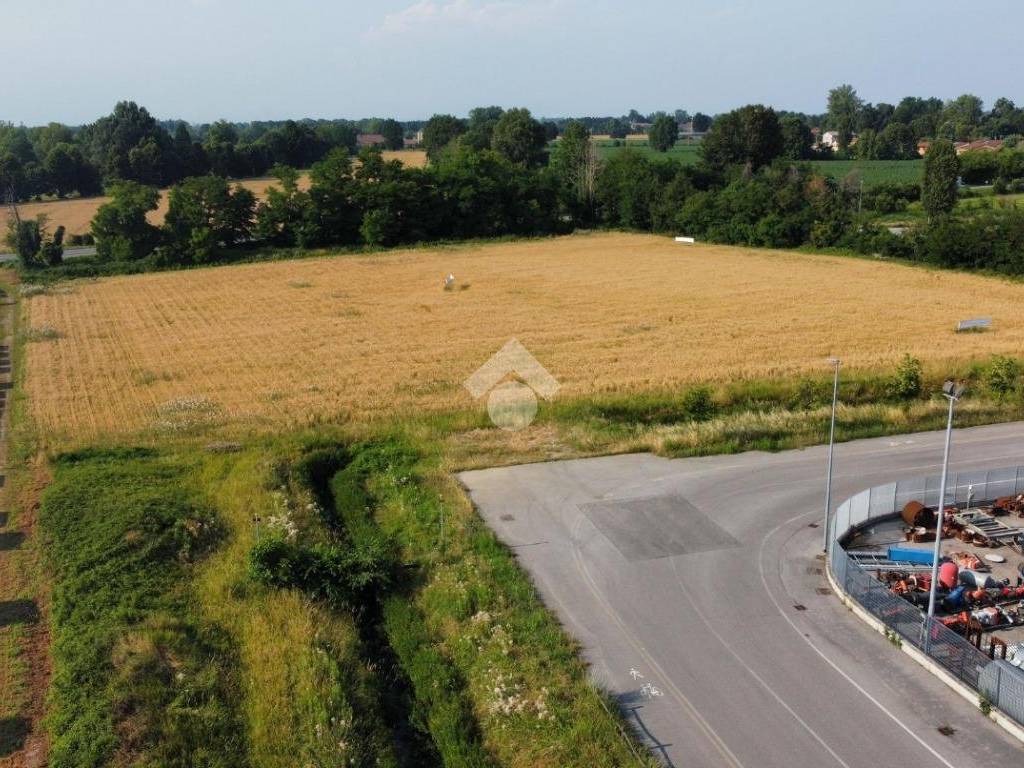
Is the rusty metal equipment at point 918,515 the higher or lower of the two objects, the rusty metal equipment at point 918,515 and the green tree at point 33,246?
the lower

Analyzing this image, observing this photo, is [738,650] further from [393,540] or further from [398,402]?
[398,402]

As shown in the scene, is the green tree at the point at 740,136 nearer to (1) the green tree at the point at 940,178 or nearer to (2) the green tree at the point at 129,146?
(1) the green tree at the point at 940,178

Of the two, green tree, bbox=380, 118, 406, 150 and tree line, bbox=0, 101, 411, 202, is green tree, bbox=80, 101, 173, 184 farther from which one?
green tree, bbox=380, 118, 406, 150

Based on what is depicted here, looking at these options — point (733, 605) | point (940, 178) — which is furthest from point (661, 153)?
point (733, 605)

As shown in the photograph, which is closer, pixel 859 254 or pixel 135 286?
pixel 135 286

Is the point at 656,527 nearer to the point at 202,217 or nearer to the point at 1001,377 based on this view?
the point at 1001,377

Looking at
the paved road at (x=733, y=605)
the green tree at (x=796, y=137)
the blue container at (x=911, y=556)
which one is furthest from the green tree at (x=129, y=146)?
the blue container at (x=911, y=556)

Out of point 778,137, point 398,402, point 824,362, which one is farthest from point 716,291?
point 778,137
